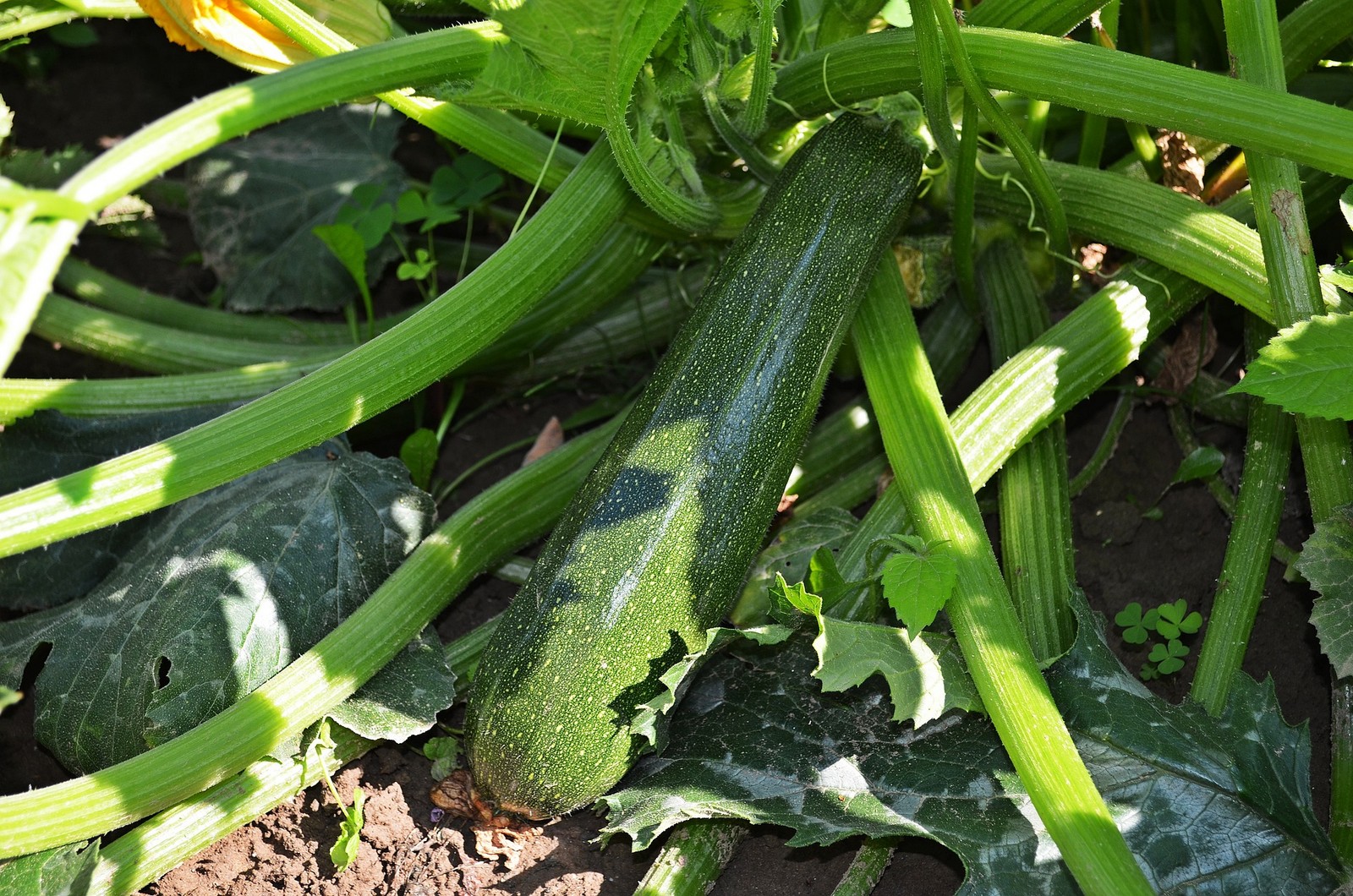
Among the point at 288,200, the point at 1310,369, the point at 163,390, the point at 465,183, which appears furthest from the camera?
the point at 288,200

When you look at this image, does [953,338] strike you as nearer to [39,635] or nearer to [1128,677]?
[1128,677]

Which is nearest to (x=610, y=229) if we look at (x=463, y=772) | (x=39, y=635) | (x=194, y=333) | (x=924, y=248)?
(x=924, y=248)

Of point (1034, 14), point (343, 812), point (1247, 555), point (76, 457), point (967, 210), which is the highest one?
point (1034, 14)

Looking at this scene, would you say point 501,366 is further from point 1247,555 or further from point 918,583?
point 1247,555

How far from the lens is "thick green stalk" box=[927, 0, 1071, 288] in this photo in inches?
70.7

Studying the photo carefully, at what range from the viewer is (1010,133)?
1948mm

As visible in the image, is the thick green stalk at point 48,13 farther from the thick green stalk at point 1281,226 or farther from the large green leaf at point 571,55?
the thick green stalk at point 1281,226

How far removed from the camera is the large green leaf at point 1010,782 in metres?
1.67

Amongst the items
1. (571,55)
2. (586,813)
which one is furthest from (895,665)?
(571,55)

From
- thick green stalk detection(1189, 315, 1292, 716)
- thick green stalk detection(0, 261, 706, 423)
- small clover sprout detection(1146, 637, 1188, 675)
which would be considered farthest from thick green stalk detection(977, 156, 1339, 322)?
thick green stalk detection(0, 261, 706, 423)

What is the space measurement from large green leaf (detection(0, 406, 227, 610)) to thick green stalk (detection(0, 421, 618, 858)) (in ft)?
1.61

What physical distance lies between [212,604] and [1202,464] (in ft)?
5.83

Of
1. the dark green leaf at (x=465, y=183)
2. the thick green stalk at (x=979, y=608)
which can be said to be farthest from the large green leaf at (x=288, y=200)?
the thick green stalk at (x=979, y=608)

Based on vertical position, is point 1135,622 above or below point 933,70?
below
